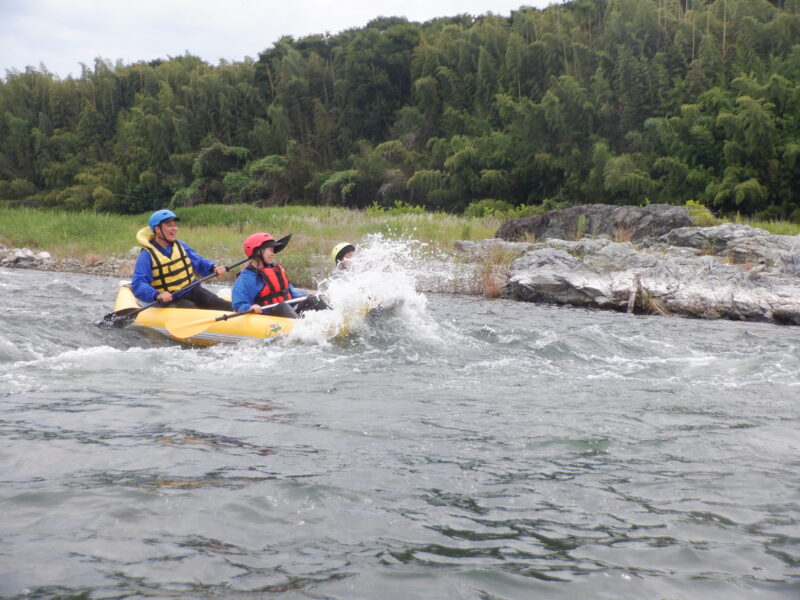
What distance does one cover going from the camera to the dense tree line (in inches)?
770

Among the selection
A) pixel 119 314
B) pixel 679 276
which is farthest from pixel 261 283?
pixel 679 276

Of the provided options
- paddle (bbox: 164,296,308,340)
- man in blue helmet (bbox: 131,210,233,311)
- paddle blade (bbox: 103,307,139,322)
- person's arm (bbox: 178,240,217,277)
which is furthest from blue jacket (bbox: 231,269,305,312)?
person's arm (bbox: 178,240,217,277)

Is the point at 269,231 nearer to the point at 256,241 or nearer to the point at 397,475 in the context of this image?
the point at 256,241

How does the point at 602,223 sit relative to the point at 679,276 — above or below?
above

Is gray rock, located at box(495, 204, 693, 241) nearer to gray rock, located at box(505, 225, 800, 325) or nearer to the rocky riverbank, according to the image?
the rocky riverbank

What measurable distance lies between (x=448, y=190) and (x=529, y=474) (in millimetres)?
22094

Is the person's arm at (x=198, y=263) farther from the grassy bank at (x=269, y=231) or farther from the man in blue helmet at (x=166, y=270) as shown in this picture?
the grassy bank at (x=269, y=231)

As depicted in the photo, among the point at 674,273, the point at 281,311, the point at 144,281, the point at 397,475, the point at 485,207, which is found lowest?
the point at 397,475

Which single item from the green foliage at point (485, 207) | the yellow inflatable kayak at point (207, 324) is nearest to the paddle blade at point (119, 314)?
the yellow inflatable kayak at point (207, 324)

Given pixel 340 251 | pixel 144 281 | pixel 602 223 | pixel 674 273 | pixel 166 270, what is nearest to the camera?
pixel 144 281

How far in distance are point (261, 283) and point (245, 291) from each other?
22 cm

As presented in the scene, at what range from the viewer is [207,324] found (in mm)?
7129

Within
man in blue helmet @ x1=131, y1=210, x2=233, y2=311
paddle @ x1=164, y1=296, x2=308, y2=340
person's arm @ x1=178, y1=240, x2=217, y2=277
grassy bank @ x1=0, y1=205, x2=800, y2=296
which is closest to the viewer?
paddle @ x1=164, y1=296, x2=308, y2=340

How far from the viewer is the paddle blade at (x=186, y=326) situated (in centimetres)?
715
